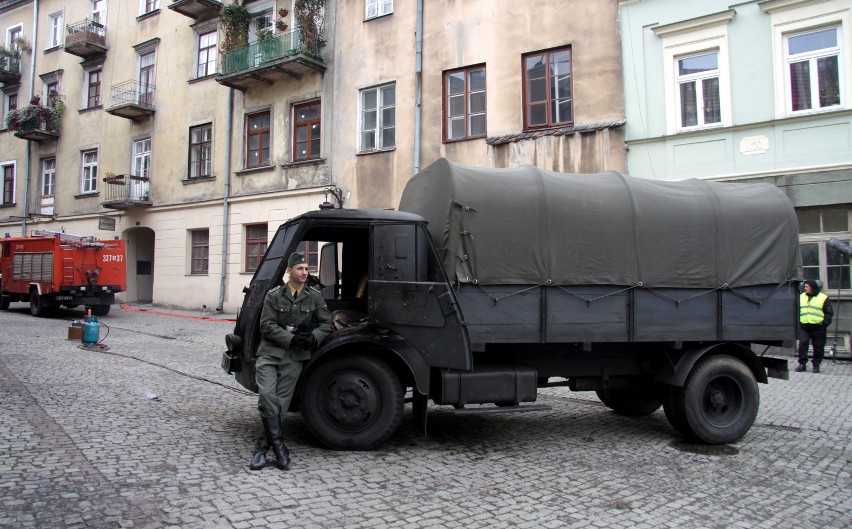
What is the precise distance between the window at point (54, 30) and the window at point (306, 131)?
597 inches

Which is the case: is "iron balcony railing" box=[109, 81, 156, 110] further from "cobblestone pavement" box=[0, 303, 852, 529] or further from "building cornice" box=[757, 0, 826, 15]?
"building cornice" box=[757, 0, 826, 15]

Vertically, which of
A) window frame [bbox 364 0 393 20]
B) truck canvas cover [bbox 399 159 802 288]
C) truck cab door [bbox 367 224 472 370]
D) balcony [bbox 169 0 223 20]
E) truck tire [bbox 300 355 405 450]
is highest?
balcony [bbox 169 0 223 20]

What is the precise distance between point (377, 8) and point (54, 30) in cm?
1835

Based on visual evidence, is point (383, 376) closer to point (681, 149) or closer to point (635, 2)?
point (681, 149)

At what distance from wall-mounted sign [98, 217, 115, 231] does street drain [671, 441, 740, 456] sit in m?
23.5

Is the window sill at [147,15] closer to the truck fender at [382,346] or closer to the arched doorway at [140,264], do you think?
the arched doorway at [140,264]

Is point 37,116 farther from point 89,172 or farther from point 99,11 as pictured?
point 99,11

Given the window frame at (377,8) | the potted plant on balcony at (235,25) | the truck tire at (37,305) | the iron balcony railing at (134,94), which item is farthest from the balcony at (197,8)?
the truck tire at (37,305)

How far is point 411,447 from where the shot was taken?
590 centimetres

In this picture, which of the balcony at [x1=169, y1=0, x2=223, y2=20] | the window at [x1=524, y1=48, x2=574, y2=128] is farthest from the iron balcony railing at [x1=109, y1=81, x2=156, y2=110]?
the window at [x1=524, y1=48, x2=574, y2=128]

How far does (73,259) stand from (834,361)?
19700 mm

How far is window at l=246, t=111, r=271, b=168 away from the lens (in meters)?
20.7

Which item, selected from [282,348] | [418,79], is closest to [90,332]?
[282,348]

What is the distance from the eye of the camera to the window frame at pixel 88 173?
2598 centimetres
